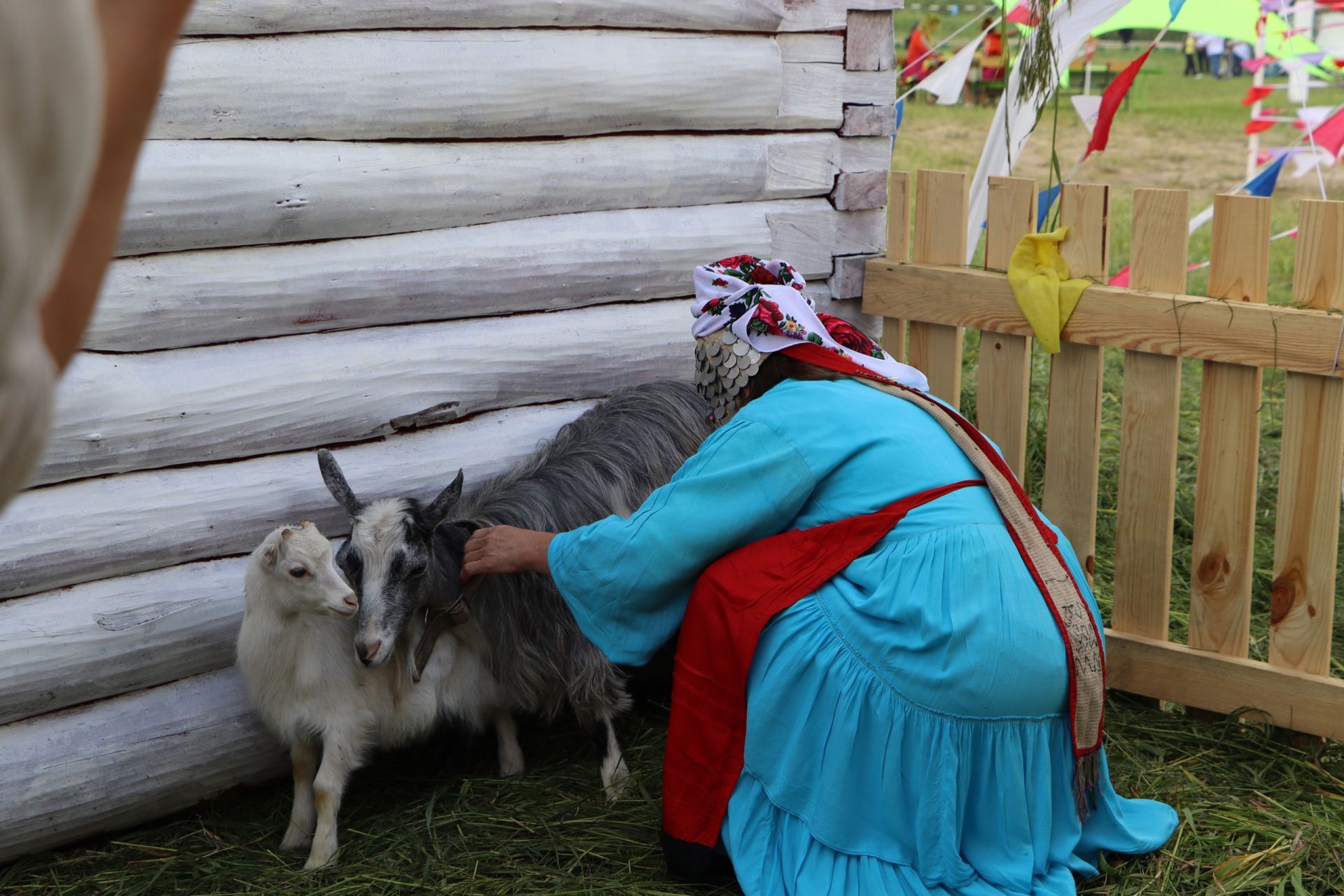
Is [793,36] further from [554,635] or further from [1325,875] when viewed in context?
[1325,875]

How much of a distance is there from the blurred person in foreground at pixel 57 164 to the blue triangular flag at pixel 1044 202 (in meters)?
3.77

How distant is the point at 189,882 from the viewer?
3455 millimetres

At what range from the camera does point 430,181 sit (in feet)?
12.5

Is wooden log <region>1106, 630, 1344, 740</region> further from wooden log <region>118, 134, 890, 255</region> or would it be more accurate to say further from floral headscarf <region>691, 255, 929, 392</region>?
wooden log <region>118, 134, 890, 255</region>

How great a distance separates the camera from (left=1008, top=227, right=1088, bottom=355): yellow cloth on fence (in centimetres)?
411

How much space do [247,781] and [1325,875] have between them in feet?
10.2

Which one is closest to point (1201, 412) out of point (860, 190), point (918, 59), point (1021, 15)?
point (860, 190)

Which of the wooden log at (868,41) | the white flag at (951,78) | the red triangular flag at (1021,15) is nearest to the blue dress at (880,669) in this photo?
the wooden log at (868,41)

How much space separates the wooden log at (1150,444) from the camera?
12.8 feet

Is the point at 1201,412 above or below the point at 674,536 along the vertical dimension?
above

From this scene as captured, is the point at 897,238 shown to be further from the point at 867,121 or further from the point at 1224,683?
the point at 1224,683

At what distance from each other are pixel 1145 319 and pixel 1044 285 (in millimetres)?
359

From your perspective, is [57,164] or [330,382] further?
[330,382]

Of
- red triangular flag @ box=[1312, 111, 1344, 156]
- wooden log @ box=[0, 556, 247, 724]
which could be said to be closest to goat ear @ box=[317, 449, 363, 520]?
wooden log @ box=[0, 556, 247, 724]
